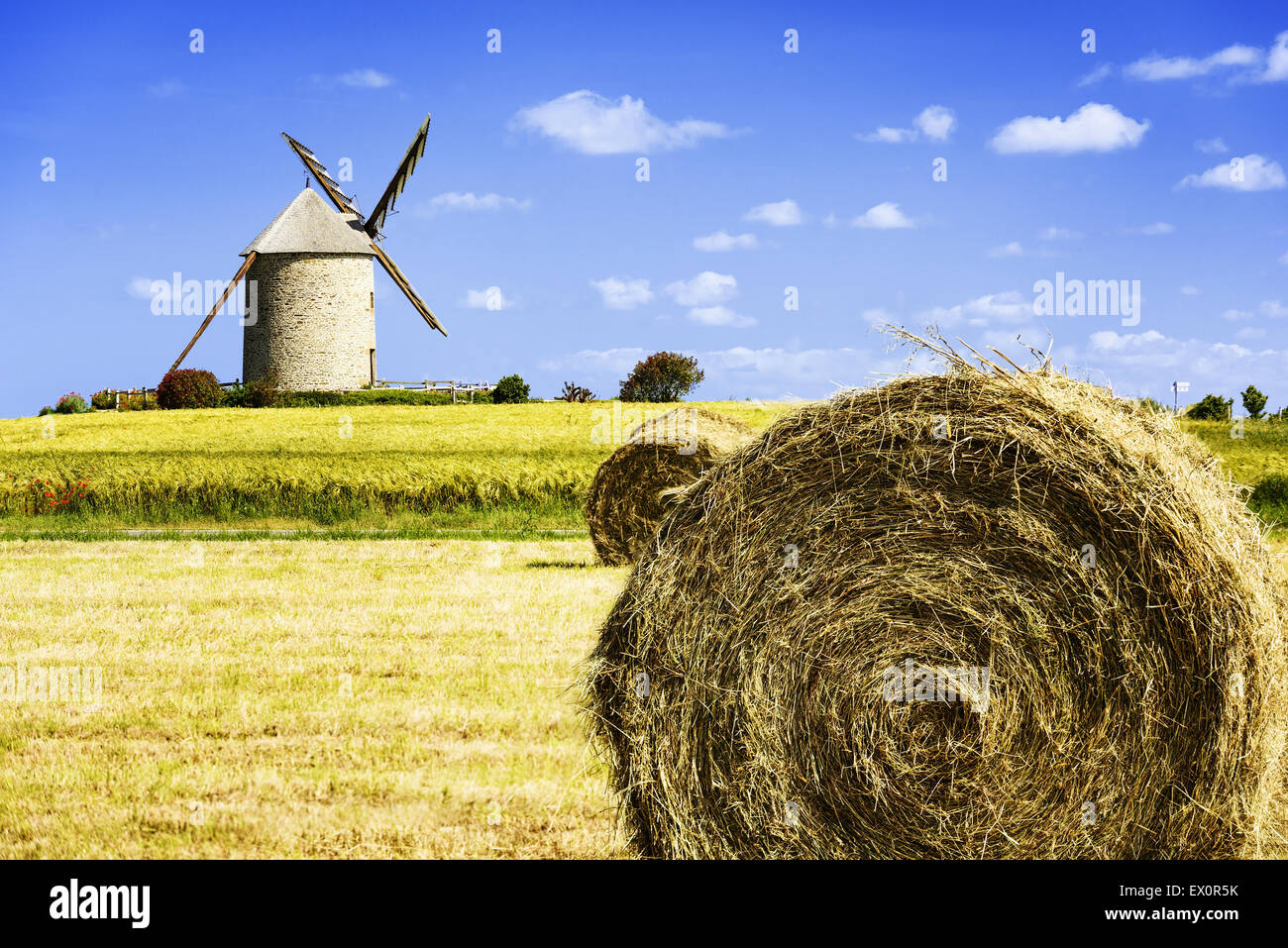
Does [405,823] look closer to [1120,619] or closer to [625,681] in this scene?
[625,681]

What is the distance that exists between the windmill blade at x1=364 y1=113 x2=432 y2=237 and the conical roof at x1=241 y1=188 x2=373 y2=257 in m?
0.70

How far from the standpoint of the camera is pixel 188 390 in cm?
4634

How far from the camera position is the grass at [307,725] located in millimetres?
4965

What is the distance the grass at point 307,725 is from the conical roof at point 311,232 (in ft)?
117

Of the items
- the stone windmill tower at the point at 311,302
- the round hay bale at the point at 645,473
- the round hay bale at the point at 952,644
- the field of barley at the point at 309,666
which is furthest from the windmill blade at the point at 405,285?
the round hay bale at the point at 952,644

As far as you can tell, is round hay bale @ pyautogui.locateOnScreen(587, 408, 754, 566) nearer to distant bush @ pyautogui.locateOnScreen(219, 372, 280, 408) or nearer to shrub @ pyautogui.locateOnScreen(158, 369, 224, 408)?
distant bush @ pyautogui.locateOnScreen(219, 372, 280, 408)

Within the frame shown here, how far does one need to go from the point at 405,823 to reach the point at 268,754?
141 centimetres

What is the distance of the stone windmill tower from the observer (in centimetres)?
4566

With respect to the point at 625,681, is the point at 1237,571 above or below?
above

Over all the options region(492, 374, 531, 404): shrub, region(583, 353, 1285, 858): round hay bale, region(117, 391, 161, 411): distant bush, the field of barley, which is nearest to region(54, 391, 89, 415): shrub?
region(117, 391, 161, 411): distant bush

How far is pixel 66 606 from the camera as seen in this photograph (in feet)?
36.6

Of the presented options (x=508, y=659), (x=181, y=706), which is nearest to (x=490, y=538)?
(x=508, y=659)

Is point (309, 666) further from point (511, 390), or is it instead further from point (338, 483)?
point (511, 390)

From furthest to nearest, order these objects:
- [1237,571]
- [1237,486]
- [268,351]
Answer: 1. [268,351]
2. [1237,486]
3. [1237,571]
